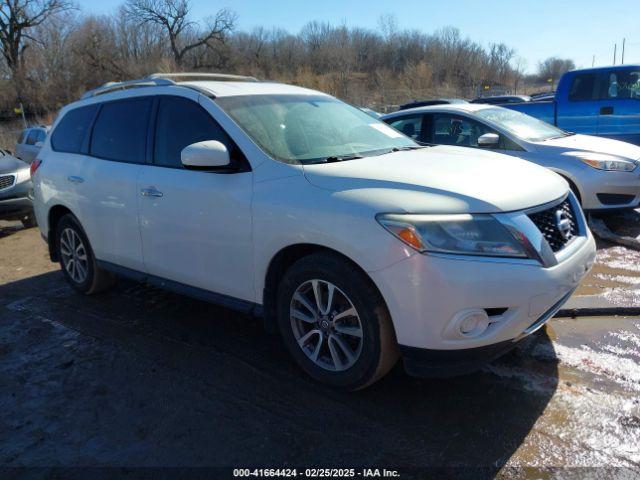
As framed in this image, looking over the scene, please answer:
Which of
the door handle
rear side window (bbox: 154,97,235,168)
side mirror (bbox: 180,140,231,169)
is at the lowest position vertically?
the door handle

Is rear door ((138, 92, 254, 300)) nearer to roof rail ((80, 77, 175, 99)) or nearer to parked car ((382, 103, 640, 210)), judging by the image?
roof rail ((80, 77, 175, 99))

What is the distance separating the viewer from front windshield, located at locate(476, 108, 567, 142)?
6714mm

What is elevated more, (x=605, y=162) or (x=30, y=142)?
(x=30, y=142)

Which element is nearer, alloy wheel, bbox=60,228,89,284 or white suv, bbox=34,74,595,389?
white suv, bbox=34,74,595,389

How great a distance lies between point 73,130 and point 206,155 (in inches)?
97.0

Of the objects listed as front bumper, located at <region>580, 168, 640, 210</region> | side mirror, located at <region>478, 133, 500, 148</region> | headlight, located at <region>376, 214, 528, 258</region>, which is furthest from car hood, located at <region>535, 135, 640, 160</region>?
headlight, located at <region>376, 214, 528, 258</region>

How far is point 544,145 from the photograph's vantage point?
641 cm

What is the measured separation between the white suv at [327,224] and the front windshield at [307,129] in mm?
16

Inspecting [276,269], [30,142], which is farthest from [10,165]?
[276,269]

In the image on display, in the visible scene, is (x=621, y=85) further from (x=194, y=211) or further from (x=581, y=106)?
(x=194, y=211)

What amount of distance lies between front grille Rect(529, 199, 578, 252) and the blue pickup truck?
260 inches

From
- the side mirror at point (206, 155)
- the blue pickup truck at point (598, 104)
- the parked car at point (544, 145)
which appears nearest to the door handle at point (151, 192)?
the side mirror at point (206, 155)

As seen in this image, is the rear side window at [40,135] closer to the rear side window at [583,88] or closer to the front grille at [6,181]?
the front grille at [6,181]

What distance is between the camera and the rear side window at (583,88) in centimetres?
934
